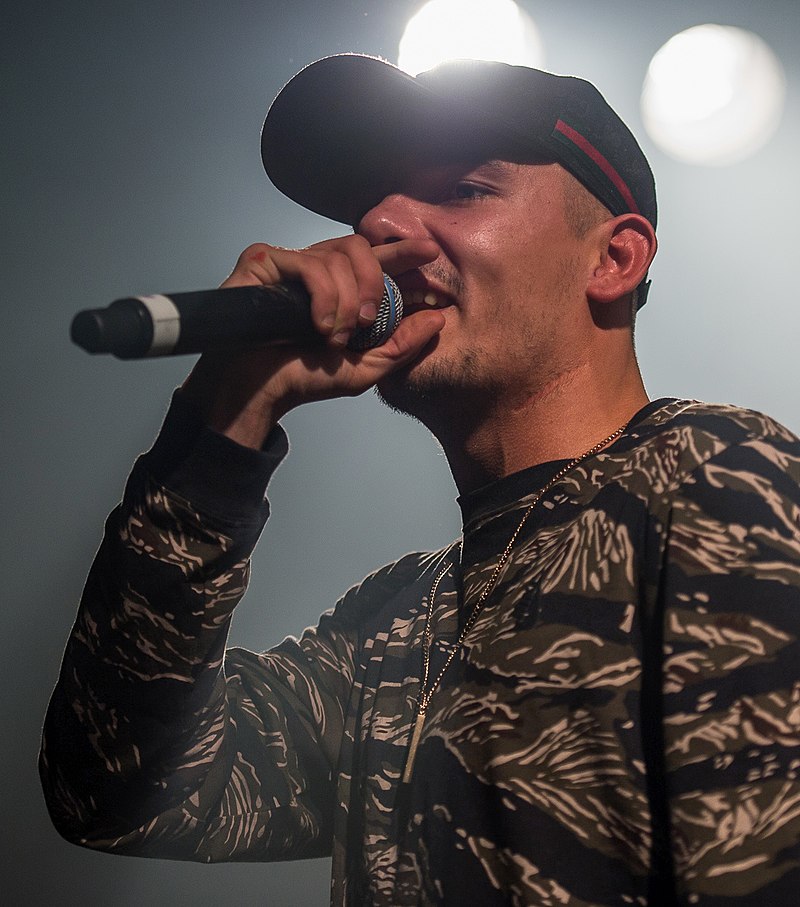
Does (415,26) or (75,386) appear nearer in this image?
(75,386)

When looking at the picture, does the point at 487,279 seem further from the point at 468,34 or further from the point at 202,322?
the point at 468,34

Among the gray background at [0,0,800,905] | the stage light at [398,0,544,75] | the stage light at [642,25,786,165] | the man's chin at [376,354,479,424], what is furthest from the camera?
the stage light at [642,25,786,165]

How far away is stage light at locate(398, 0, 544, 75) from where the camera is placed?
2326mm

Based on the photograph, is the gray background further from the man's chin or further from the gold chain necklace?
the gold chain necklace

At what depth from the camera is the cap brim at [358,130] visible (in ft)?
3.70

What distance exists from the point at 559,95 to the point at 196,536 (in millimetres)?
755

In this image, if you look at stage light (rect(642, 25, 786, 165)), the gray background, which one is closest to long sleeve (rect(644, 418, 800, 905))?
the gray background

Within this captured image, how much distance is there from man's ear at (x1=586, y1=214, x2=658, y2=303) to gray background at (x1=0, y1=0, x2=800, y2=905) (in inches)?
48.1

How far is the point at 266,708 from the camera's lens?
4.03ft

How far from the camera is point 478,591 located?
102 centimetres

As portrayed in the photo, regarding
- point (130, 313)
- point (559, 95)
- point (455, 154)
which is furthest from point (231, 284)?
point (559, 95)

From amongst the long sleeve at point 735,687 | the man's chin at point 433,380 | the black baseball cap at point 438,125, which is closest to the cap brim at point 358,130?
the black baseball cap at point 438,125

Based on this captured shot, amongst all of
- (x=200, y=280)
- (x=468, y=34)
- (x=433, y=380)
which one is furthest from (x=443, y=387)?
(x=468, y=34)

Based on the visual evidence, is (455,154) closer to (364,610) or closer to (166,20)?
(364,610)
